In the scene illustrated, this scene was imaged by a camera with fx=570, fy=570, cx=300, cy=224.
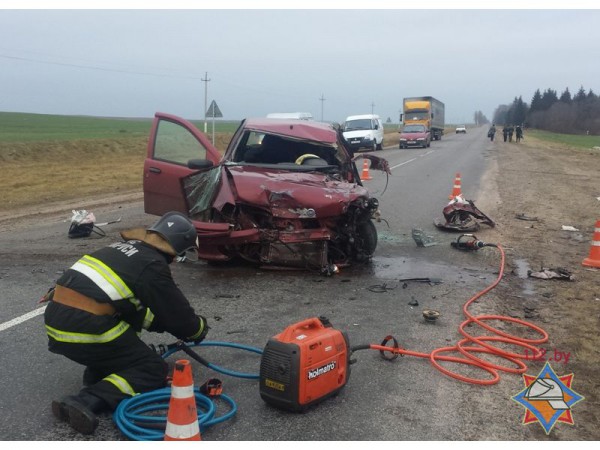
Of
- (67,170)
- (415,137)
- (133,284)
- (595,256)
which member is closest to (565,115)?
(415,137)

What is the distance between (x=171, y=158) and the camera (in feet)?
24.5

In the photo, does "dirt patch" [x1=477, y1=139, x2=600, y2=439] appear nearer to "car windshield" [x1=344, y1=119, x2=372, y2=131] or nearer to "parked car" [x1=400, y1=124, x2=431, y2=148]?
"car windshield" [x1=344, y1=119, x2=372, y2=131]

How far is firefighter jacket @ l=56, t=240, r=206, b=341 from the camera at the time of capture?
3.39m

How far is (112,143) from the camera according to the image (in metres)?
30.2

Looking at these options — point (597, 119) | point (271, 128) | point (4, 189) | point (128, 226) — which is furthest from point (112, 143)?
point (597, 119)

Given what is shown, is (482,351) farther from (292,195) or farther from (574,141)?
(574,141)

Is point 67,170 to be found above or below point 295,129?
below

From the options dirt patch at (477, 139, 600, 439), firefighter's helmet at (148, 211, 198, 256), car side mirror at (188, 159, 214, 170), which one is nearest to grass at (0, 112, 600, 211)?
car side mirror at (188, 159, 214, 170)

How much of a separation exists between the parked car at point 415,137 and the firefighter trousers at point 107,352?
36.4 meters

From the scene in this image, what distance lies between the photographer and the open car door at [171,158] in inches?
284

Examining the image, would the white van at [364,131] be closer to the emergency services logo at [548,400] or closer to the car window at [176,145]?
the car window at [176,145]

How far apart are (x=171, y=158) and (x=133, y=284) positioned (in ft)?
14.0

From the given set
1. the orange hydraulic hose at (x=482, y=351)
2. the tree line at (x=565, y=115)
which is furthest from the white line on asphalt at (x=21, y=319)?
the tree line at (x=565, y=115)

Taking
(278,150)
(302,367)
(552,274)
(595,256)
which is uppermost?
(278,150)
